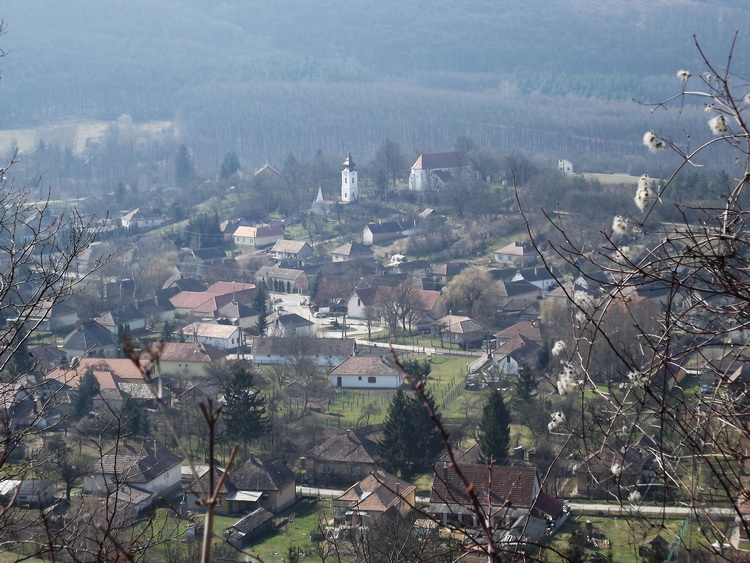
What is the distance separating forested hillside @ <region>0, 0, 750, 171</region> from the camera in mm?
64312

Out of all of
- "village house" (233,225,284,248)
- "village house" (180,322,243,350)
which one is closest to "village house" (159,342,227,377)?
"village house" (180,322,243,350)

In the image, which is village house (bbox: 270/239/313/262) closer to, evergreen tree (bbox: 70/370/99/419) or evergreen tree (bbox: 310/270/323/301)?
evergreen tree (bbox: 310/270/323/301)

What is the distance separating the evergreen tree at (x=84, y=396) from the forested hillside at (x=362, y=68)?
33.7 metres

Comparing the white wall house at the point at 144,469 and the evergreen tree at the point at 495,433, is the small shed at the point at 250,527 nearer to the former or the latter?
the white wall house at the point at 144,469

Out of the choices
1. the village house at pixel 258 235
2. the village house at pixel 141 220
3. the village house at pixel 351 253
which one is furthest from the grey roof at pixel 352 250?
the village house at pixel 141 220

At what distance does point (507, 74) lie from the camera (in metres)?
95.8

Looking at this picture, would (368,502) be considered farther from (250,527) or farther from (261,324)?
(261,324)

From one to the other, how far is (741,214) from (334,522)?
1028 cm

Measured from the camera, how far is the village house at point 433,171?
40.5m

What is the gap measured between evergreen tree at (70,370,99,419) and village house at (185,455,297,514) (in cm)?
372

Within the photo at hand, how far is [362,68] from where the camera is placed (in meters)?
101

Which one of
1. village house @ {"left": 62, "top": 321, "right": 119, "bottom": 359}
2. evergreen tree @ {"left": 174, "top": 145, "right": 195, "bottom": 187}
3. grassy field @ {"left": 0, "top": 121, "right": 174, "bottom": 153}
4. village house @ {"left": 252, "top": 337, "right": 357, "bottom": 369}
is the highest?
village house @ {"left": 252, "top": 337, "right": 357, "bottom": 369}

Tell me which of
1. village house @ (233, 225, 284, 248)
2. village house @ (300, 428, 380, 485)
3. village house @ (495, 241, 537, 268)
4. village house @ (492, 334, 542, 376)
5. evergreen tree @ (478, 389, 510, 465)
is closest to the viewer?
evergreen tree @ (478, 389, 510, 465)

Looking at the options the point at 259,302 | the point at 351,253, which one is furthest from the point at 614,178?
the point at 259,302
